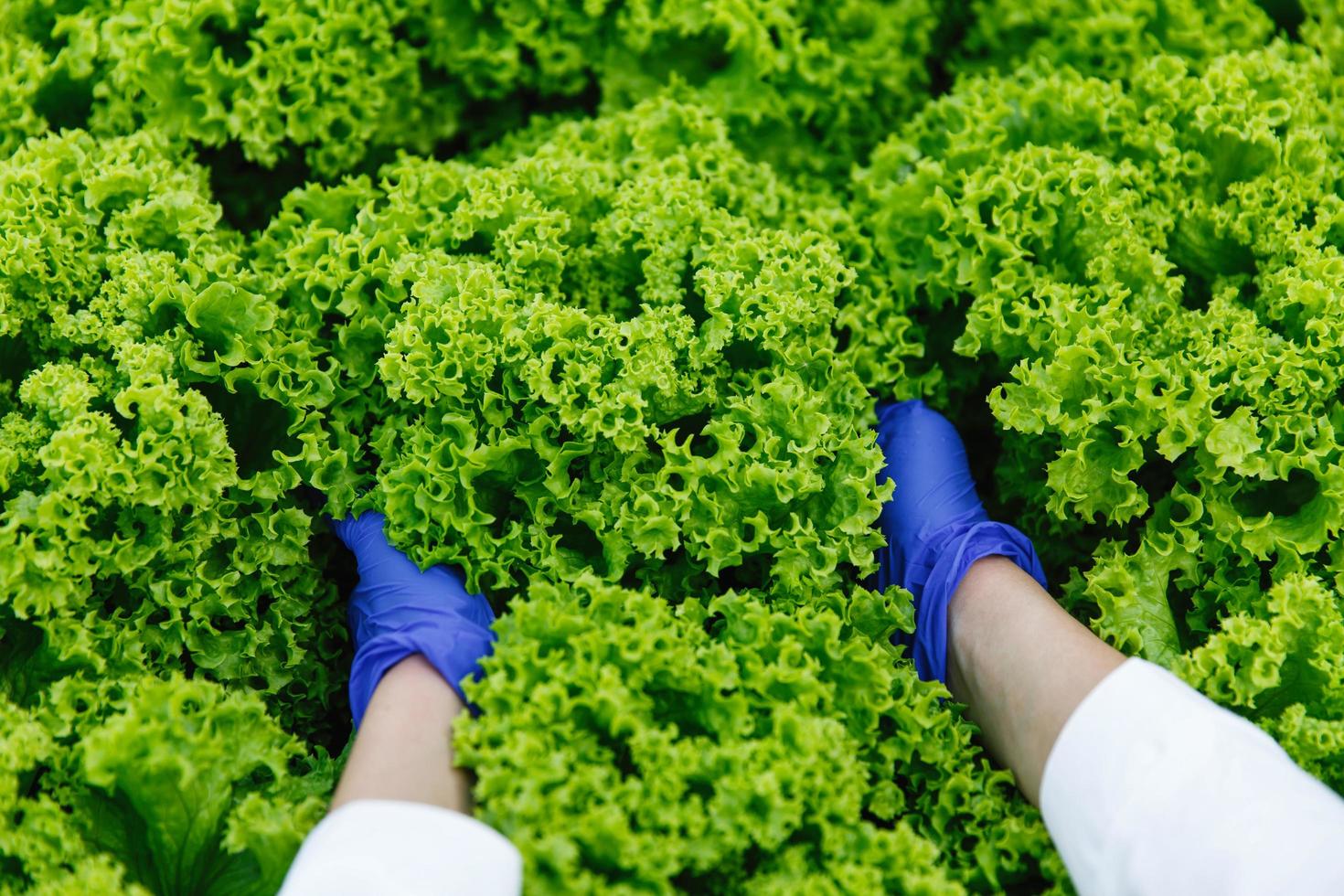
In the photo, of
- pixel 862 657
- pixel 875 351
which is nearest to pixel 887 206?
pixel 875 351

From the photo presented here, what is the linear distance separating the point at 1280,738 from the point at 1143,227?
1688mm

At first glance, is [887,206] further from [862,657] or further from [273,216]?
[273,216]

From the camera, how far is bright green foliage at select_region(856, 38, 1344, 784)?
326 centimetres

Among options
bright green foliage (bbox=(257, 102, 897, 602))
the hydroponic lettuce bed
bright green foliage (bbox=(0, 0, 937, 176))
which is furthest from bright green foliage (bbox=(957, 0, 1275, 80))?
bright green foliage (bbox=(257, 102, 897, 602))

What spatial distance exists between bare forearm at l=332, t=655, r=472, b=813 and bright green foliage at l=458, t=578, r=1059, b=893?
8cm

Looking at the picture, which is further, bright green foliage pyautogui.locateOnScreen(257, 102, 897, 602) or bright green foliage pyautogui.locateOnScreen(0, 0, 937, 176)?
bright green foliage pyautogui.locateOnScreen(0, 0, 937, 176)

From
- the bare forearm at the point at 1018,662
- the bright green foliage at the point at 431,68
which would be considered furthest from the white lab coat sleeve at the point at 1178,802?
the bright green foliage at the point at 431,68

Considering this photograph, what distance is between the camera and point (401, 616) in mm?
3127

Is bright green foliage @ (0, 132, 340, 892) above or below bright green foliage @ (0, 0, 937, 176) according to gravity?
below

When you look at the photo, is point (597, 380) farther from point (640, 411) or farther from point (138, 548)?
point (138, 548)

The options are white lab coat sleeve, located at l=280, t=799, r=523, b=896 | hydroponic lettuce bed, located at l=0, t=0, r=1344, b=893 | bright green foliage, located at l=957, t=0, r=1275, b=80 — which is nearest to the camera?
white lab coat sleeve, located at l=280, t=799, r=523, b=896

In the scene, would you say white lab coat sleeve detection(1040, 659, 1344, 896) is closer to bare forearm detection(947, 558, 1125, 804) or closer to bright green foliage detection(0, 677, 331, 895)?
bare forearm detection(947, 558, 1125, 804)

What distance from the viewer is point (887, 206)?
400 cm

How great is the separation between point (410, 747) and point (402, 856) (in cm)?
34
